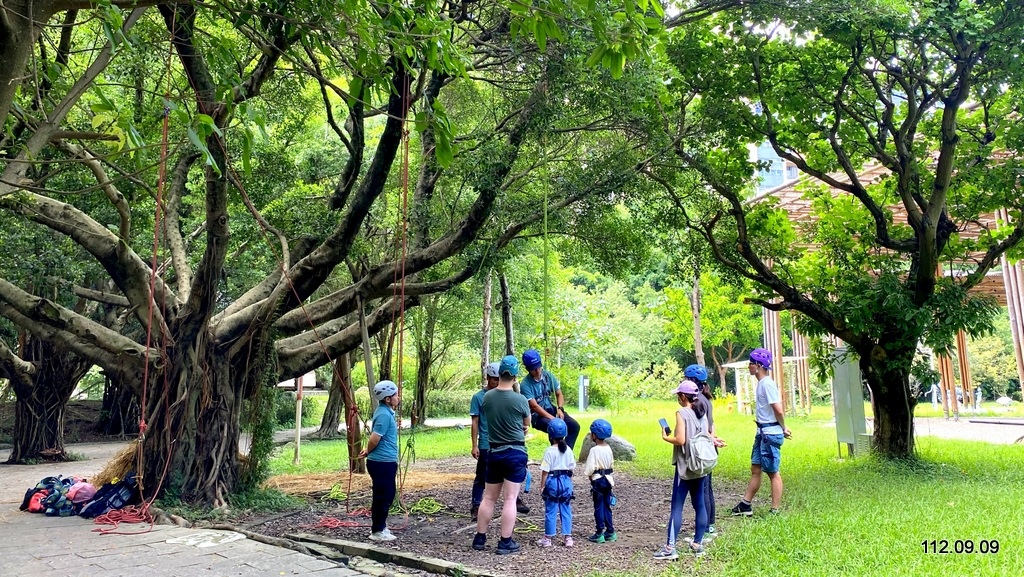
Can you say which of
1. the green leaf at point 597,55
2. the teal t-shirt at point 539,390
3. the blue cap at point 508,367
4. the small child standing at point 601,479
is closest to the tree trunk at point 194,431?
the teal t-shirt at point 539,390

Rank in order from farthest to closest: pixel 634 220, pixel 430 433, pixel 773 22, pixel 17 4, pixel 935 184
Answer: pixel 430 433 < pixel 634 220 < pixel 935 184 < pixel 773 22 < pixel 17 4

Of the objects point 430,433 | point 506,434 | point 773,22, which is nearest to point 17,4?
point 506,434

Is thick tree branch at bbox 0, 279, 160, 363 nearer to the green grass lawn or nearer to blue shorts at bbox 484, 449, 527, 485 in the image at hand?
the green grass lawn

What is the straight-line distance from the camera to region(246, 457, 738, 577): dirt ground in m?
5.56

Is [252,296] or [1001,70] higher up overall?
[1001,70]

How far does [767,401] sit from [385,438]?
3.84 meters

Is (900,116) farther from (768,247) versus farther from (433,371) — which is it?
(433,371)

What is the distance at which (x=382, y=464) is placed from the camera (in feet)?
21.5

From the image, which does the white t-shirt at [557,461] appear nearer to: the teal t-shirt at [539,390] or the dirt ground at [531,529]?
the dirt ground at [531,529]

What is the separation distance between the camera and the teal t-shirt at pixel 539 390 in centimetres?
724

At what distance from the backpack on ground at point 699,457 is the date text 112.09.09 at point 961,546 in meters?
1.72

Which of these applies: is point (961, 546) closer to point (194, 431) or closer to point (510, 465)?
point (510, 465)

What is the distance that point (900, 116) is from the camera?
11.4 m

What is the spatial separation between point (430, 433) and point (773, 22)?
1633 centimetres
